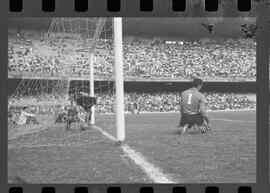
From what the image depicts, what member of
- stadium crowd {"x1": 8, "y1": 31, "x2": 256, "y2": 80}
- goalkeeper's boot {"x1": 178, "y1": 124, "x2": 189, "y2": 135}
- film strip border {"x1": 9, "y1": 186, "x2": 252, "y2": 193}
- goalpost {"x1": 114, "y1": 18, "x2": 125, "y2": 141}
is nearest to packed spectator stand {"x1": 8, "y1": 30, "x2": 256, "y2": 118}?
stadium crowd {"x1": 8, "y1": 31, "x2": 256, "y2": 80}

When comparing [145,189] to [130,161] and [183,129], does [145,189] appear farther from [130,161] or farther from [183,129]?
[183,129]

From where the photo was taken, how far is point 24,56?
151ft

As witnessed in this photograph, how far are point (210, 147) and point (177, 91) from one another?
136 ft

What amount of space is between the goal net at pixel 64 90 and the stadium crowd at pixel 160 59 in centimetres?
15

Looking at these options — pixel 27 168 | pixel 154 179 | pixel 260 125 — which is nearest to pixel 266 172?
pixel 260 125

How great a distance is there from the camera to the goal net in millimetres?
12742

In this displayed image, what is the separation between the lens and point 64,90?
1888 centimetres

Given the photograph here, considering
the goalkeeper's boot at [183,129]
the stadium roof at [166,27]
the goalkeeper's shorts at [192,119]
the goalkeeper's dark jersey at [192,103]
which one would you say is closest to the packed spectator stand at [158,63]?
the stadium roof at [166,27]

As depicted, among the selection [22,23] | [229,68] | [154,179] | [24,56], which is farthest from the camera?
[229,68]

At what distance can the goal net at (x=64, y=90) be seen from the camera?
12.7m

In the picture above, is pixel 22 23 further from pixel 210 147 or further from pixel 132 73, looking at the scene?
pixel 210 147

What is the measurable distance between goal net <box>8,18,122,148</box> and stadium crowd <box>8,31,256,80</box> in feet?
0.50

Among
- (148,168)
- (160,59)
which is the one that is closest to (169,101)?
(160,59)

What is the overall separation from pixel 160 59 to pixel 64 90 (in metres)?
35.9
